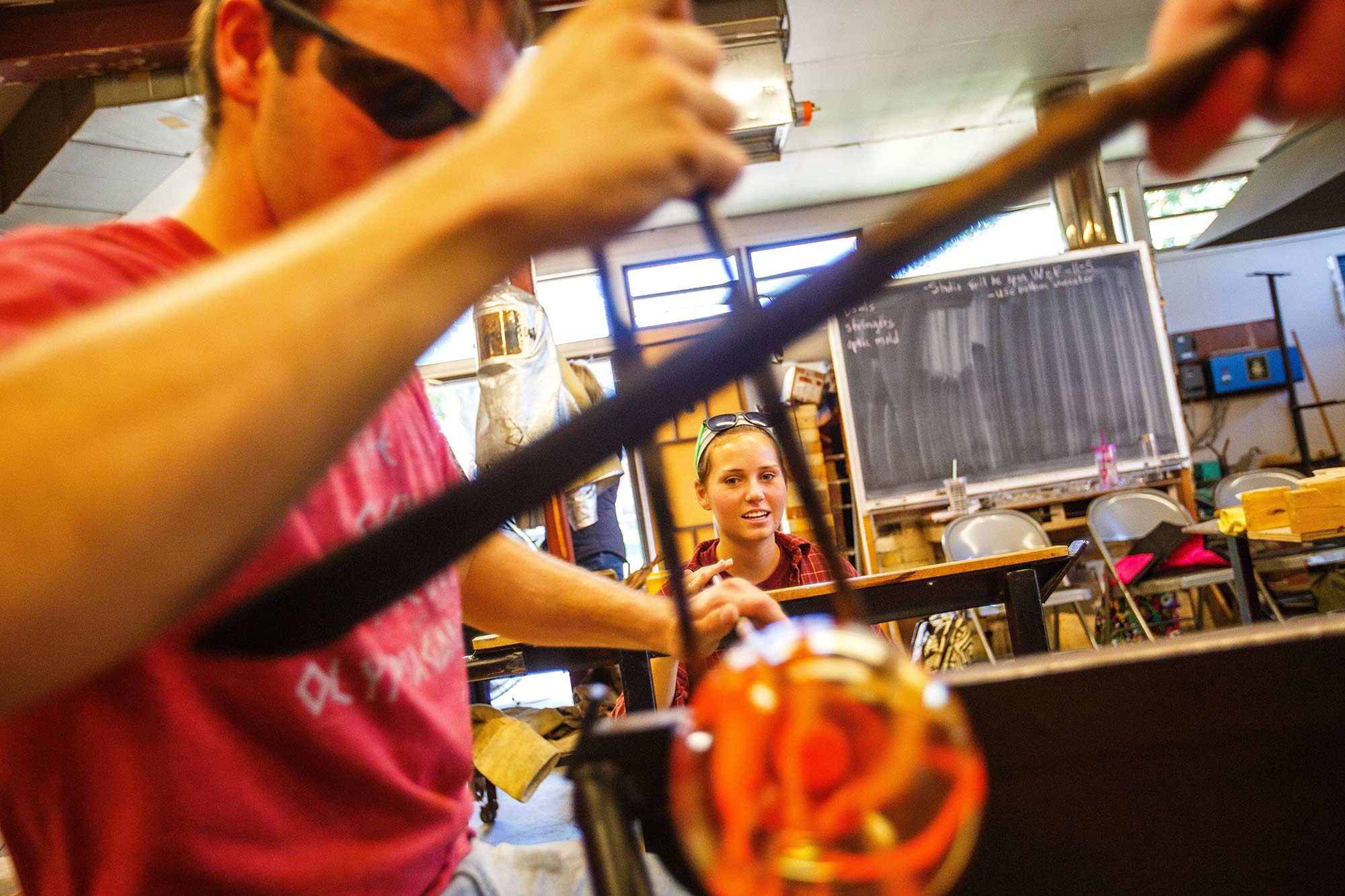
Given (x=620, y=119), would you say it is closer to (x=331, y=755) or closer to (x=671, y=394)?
(x=671, y=394)

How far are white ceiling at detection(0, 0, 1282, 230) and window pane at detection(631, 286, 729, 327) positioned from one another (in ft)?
2.77

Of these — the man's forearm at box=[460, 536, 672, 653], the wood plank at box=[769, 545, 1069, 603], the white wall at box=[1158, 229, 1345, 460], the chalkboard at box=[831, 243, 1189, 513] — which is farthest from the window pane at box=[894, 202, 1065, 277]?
the man's forearm at box=[460, 536, 672, 653]

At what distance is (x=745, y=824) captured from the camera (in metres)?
0.38

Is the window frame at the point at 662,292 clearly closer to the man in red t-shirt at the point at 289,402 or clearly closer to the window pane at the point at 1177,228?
the window pane at the point at 1177,228

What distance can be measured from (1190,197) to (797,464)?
10740 mm

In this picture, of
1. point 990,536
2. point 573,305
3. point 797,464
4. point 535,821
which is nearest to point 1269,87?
point 797,464

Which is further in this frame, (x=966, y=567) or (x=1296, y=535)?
(x=1296, y=535)

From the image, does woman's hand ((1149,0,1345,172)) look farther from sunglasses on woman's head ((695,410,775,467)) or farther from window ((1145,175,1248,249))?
window ((1145,175,1248,249))

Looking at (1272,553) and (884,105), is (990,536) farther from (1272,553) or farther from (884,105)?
(884,105)

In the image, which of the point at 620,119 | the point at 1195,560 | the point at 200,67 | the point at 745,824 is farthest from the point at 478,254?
the point at 1195,560

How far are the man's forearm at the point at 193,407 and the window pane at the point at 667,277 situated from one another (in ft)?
28.6

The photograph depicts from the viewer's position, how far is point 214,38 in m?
0.77

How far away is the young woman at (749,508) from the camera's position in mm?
2744

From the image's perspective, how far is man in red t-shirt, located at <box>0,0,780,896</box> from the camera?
33cm
